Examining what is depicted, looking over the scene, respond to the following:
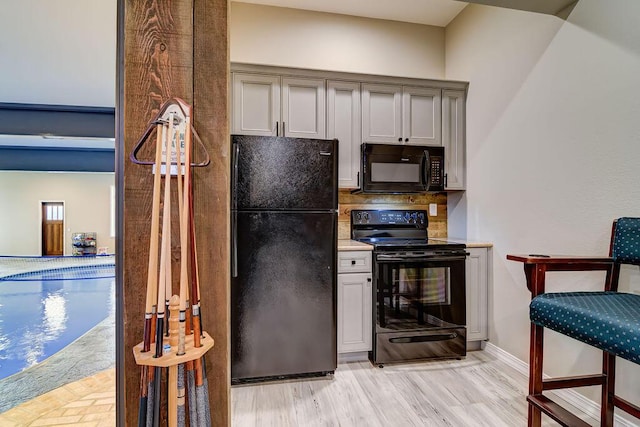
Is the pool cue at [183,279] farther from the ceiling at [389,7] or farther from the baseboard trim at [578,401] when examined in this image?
the ceiling at [389,7]

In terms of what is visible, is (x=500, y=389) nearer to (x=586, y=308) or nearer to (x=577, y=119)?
(x=586, y=308)

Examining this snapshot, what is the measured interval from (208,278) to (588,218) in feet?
6.80

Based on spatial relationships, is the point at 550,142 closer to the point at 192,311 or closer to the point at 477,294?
the point at 477,294

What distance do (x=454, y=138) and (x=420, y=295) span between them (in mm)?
1472

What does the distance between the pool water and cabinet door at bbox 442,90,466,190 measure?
3.93 m

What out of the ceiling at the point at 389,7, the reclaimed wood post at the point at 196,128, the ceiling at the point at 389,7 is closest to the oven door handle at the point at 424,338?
the reclaimed wood post at the point at 196,128

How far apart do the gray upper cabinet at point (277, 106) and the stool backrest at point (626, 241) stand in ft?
6.49

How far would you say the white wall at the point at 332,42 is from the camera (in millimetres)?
2949

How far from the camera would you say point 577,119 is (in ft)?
6.33

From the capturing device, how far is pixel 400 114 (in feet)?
9.44

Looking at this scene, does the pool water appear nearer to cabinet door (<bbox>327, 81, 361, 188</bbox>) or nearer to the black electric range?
the black electric range

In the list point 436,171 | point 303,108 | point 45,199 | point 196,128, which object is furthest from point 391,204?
point 45,199

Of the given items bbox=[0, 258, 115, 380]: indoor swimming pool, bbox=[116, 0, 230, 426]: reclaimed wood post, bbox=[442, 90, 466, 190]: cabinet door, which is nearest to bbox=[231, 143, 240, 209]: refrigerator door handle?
bbox=[116, 0, 230, 426]: reclaimed wood post

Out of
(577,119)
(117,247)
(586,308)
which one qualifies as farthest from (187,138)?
(577,119)
